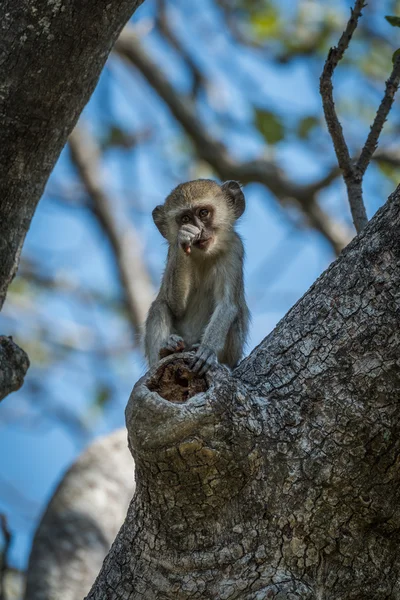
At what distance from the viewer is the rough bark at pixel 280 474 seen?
2.89 metres

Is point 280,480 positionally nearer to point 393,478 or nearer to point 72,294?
point 393,478

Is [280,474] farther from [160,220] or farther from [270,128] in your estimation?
[270,128]

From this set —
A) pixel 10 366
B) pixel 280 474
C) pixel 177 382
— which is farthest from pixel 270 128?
pixel 280 474

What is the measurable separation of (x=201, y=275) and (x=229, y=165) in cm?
290

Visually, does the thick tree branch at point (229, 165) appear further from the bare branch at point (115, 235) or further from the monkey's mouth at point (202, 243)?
the monkey's mouth at point (202, 243)

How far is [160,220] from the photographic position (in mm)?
6059

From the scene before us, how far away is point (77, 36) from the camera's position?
377 cm

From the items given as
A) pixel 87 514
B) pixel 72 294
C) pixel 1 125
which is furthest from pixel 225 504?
pixel 72 294

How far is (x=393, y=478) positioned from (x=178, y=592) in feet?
2.91

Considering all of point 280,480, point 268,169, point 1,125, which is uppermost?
point 268,169

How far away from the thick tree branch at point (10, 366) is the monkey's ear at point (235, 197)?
2.64 meters

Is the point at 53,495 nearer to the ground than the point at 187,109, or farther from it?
nearer to the ground

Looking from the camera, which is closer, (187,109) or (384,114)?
(384,114)

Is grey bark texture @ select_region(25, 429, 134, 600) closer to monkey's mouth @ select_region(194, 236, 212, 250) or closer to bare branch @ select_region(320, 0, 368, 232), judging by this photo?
monkey's mouth @ select_region(194, 236, 212, 250)
